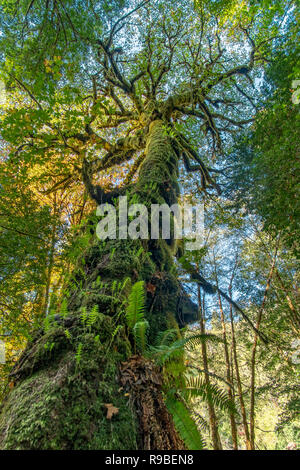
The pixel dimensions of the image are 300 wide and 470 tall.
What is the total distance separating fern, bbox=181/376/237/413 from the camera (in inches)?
57.2

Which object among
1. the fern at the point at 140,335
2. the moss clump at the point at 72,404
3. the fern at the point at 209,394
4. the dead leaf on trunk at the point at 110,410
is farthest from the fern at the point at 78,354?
the fern at the point at 209,394

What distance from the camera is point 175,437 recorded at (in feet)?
4.03

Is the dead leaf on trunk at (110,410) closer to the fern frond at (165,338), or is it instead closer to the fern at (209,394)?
the fern at (209,394)

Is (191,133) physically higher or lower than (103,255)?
higher

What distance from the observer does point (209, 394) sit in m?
1.50

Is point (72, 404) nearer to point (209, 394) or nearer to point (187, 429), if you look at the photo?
point (187, 429)

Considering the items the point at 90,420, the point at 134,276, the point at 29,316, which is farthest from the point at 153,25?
the point at 90,420

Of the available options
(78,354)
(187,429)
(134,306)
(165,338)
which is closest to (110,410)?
(78,354)

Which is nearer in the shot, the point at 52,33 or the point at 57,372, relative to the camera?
the point at 57,372

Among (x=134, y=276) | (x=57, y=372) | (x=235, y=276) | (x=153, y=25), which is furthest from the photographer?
(x=235, y=276)

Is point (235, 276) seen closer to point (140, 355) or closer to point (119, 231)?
point (119, 231)

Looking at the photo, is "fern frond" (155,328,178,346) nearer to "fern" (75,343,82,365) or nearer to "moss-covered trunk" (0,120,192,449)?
"moss-covered trunk" (0,120,192,449)

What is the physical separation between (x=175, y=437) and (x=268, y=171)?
396cm

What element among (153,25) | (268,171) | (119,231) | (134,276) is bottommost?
(134,276)
